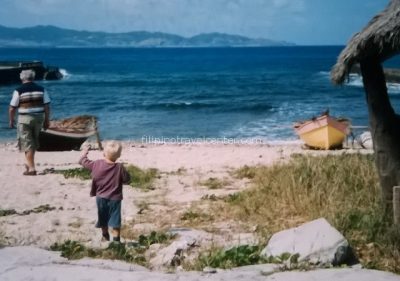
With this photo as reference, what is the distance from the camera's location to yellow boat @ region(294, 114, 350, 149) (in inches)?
622

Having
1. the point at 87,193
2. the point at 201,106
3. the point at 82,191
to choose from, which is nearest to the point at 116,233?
the point at 87,193

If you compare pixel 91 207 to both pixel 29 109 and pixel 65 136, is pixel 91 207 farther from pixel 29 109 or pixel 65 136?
pixel 65 136

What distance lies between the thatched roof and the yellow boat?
30.2ft

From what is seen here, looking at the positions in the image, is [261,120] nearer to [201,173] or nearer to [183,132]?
[183,132]

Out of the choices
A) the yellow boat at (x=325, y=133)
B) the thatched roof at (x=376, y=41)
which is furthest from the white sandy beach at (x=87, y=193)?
the thatched roof at (x=376, y=41)

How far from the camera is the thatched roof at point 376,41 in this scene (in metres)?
6.08

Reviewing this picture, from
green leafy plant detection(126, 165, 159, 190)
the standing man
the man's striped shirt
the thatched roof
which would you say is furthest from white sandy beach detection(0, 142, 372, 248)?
the thatched roof

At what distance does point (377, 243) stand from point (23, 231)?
406 cm

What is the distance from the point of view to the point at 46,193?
30.9 ft

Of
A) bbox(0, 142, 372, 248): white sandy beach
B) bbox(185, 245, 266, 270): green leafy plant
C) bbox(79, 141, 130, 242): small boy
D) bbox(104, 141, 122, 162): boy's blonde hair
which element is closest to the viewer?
bbox(185, 245, 266, 270): green leafy plant

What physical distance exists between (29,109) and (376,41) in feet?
20.5

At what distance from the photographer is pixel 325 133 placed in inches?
623

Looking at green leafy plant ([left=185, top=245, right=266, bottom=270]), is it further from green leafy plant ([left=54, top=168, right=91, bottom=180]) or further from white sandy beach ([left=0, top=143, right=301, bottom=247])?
green leafy plant ([left=54, top=168, right=91, bottom=180])

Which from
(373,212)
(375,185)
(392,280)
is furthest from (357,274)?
(375,185)
